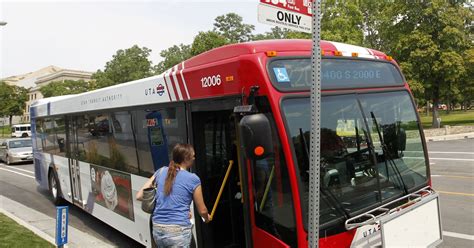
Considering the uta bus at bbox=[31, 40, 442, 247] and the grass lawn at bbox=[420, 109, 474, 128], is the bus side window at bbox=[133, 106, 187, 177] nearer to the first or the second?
the uta bus at bbox=[31, 40, 442, 247]

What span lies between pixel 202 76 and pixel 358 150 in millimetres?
1883

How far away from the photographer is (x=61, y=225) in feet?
19.5

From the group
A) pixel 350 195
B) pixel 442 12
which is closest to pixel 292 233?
pixel 350 195

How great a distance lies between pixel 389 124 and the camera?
173 inches

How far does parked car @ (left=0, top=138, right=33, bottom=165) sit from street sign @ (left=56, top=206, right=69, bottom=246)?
1932cm

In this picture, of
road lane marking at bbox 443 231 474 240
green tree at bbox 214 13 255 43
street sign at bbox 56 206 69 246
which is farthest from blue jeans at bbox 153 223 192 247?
green tree at bbox 214 13 255 43

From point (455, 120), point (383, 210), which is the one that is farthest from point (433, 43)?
point (383, 210)

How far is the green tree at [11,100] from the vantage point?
6775 cm

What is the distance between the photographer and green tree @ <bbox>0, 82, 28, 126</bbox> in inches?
2667

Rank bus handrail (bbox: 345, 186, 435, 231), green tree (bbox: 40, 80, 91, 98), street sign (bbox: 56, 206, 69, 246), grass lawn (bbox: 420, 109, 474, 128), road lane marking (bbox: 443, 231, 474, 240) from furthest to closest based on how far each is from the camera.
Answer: green tree (bbox: 40, 80, 91, 98)
grass lawn (bbox: 420, 109, 474, 128)
road lane marking (bbox: 443, 231, 474, 240)
street sign (bbox: 56, 206, 69, 246)
bus handrail (bbox: 345, 186, 435, 231)

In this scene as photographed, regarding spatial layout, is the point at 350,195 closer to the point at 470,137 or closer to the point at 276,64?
the point at 276,64

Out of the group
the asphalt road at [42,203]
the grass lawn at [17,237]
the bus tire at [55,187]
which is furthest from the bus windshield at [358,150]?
the bus tire at [55,187]

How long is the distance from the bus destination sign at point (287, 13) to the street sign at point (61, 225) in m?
4.32

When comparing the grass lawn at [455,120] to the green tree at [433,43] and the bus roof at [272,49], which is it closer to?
the green tree at [433,43]
